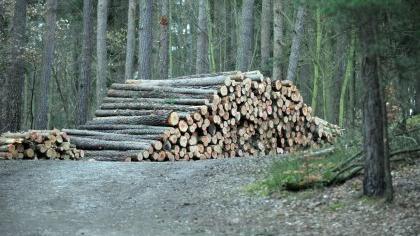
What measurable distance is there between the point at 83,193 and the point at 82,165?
277 centimetres

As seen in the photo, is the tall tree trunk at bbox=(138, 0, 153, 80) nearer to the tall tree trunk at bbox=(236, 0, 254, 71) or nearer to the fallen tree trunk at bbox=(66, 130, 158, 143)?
the tall tree trunk at bbox=(236, 0, 254, 71)

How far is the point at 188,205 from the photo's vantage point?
858 cm

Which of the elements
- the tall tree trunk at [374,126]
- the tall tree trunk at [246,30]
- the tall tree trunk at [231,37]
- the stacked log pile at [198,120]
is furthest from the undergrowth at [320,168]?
the tall tree trunk at [231,37]

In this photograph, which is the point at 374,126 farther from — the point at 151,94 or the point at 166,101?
the point at 151,94

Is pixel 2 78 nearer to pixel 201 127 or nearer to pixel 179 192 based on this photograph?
pixel 201 127

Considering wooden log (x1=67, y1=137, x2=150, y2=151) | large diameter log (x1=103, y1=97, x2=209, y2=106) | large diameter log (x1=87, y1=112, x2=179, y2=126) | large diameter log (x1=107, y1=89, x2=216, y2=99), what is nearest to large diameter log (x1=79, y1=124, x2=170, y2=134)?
large diameter log (x1=87, y1=112, x2=179, y2=126)

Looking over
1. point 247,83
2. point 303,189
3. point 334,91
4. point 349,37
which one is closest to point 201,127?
point 247,83

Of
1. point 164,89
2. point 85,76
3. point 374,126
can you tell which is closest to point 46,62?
point 85,76

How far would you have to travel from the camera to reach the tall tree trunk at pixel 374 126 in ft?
23.2

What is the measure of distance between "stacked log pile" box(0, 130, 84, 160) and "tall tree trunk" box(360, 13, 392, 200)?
8.76 meters

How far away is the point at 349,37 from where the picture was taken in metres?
7.48

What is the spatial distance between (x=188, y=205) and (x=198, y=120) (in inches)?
245

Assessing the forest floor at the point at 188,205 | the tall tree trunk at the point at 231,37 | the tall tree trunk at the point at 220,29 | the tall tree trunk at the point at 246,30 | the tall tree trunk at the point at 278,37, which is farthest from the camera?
the tall tree trunk at the point at 231,37

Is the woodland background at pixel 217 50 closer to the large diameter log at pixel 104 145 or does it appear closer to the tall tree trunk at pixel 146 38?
the tall tree trunk at pixel 146 38
